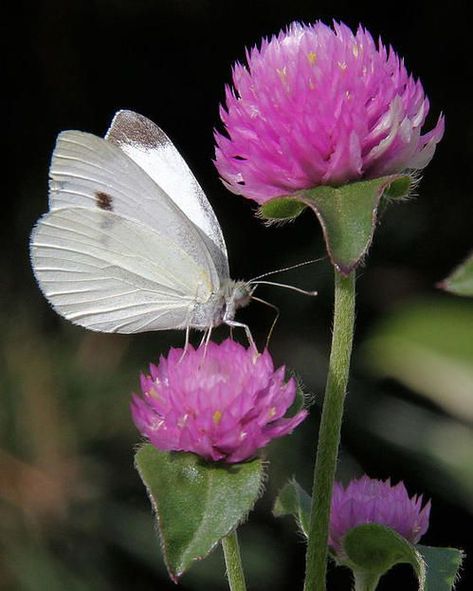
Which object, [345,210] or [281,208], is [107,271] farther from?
[345,210]

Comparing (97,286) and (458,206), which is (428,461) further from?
(97,286)

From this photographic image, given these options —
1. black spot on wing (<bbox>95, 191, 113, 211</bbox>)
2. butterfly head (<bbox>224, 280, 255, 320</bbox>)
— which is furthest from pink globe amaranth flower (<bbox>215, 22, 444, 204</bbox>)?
black spot on wing (<bbox>95, 191, 113, 211</bbox>)

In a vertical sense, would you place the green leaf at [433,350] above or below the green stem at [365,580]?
above

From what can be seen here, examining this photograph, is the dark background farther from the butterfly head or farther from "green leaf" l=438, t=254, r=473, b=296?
"green leaf" l=438, t=254, r=473, b=296

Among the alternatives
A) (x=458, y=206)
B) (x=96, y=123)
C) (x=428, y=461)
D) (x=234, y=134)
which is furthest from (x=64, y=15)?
(x=234, y=134)

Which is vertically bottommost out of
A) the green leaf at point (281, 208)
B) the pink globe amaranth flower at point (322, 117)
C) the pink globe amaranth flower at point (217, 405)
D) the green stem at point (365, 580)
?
the green stem at point (365, 580)

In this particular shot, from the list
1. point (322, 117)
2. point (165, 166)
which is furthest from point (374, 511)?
point (165, 166)

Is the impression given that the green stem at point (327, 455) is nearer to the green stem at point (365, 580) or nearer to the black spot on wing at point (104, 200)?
the green stem at point (365, 580)

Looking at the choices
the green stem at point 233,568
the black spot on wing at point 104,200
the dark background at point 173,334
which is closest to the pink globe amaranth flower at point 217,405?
the green stem at point 233,568
